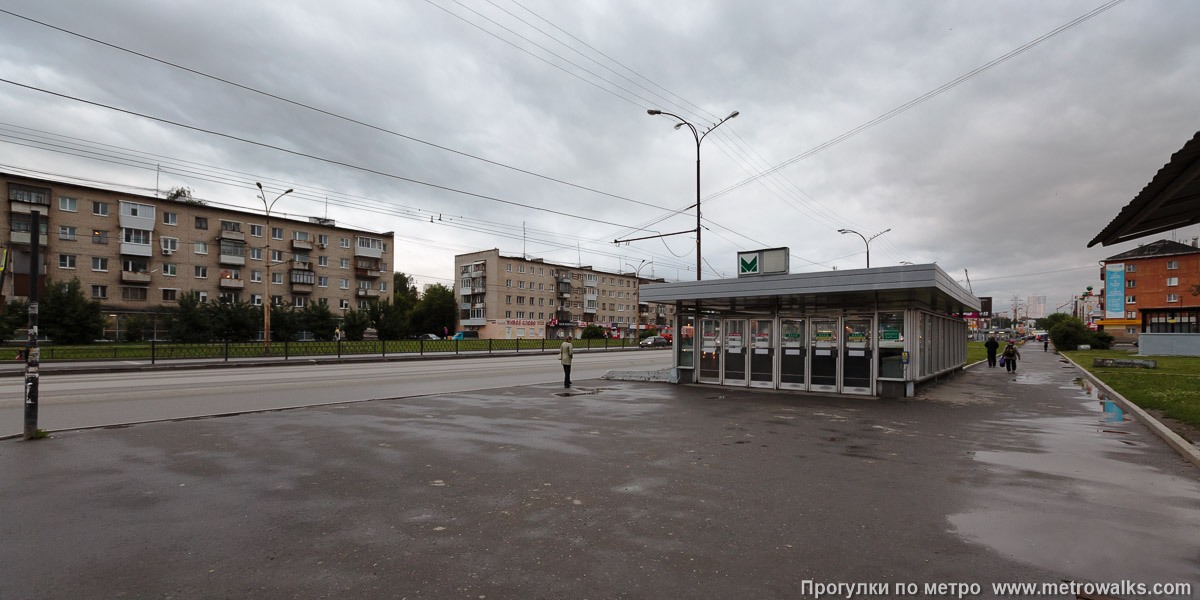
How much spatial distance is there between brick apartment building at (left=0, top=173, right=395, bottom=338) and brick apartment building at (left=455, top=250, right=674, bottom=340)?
19.3 metres

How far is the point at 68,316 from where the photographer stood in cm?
3928

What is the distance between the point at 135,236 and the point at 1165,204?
6879 cm

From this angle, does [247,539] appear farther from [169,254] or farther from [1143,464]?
[169,254]

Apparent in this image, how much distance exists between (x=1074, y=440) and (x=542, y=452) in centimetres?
843

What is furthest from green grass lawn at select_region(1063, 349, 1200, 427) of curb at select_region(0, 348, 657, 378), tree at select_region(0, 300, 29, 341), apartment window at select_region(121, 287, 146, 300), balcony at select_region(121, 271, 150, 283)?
apartment window at select_region(121, 287, 146, 300)

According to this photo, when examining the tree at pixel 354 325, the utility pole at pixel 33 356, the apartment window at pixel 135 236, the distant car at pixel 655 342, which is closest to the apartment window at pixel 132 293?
the apartment window at pixel 135 236

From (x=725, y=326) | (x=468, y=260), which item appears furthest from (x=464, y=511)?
(x=468, y=260)

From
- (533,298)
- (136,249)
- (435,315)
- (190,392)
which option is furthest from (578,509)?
(435,315)

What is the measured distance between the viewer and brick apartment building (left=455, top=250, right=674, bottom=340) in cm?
8275

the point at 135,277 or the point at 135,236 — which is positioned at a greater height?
the point at 135,236

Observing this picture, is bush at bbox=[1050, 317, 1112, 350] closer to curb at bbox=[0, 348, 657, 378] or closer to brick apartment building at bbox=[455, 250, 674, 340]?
brick apartment building at bbox=[455, 250, 674, 340]

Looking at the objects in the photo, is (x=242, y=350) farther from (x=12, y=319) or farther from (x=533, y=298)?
(x=533, y=298)

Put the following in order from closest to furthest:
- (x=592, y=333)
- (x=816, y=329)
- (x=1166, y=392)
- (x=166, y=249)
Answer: (x=1166, y=392)
(x=816, y=329)
(x=166, y=249)
(x=592, y=333)

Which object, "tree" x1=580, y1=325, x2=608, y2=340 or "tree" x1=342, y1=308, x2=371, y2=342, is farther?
"tree" x1=580, y1=325, x2=608, y2=340
